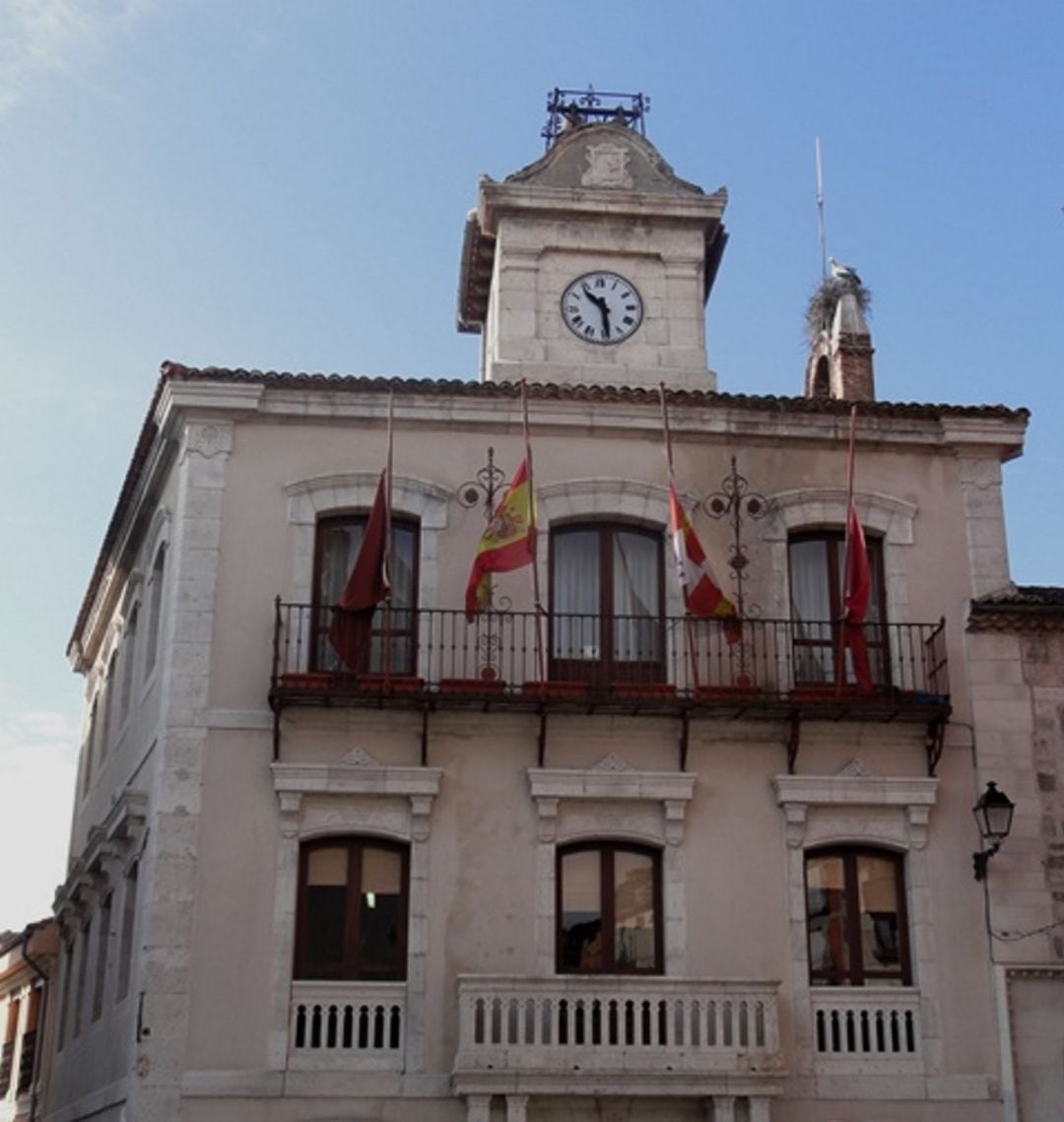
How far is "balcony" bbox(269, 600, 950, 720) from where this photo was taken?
17.4 metres

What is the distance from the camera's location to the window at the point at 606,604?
18359mm

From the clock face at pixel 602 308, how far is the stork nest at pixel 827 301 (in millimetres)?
3319

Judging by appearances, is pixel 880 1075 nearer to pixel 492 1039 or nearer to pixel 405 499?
pixel 492 1039

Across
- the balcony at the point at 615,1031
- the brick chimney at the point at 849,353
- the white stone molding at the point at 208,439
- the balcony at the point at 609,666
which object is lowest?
the balcony at the point at 615,1031

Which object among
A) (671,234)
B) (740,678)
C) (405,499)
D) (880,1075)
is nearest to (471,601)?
(405,499)

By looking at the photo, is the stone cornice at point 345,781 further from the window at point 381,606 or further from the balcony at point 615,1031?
the balcony at point 615,1031

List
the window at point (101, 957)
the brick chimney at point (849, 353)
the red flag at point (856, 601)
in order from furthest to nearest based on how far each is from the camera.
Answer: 1. the brick chimney at point (849, 353)
2. the window at point (101, 957)
3. the red flag at point (856, 601)

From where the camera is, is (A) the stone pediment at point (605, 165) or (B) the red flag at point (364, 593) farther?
(A) the stone pediment at point (605, 165)

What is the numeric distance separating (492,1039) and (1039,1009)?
553cm

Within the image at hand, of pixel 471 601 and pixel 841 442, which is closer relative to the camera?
pixel 471 601

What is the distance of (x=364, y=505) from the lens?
61.1 feet

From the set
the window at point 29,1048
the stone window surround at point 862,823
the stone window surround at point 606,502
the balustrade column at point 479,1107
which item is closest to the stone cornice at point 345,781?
the balustrade column at point 479,1107

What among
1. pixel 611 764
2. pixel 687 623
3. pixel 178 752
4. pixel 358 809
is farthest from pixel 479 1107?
pixel 687 623

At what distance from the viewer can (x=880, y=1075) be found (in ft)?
55.8
